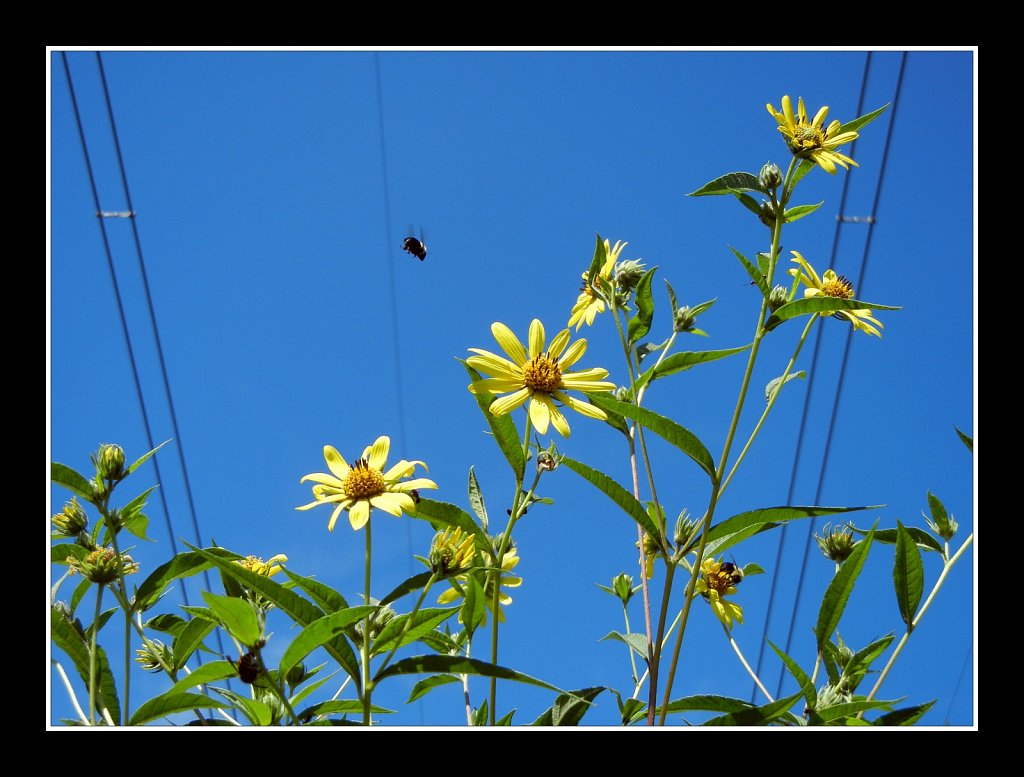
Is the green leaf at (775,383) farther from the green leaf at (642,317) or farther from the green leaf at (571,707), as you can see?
the green leaf at (571,707)

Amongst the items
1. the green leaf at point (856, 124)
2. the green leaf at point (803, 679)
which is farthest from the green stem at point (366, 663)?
the green leaf at point (856, 124)

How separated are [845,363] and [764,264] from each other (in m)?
2.16

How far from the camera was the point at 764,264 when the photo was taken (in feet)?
3.64

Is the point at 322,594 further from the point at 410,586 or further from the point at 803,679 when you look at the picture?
the point at 803,679

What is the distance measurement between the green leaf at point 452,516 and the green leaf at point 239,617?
22 cm

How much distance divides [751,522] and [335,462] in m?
0.53

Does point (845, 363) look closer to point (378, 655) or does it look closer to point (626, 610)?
point (626, 610)

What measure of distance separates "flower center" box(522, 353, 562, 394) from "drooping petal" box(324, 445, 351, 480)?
26 centimetres

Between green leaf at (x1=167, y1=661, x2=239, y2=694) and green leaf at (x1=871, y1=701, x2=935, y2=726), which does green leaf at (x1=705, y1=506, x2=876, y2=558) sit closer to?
green leaf at (x1=871, y1=701, x2=935, y2=726)

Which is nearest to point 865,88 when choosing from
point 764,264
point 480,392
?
point 764,264

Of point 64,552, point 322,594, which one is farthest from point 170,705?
point 64,552

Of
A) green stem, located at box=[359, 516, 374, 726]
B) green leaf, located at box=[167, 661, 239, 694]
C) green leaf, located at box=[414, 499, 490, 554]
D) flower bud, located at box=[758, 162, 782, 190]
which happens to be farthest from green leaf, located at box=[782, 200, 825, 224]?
green leaf, located at box=[167, 661, 239, 694]

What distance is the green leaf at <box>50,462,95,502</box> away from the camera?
0.93 metres

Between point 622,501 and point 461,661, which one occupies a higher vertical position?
point 622,501
